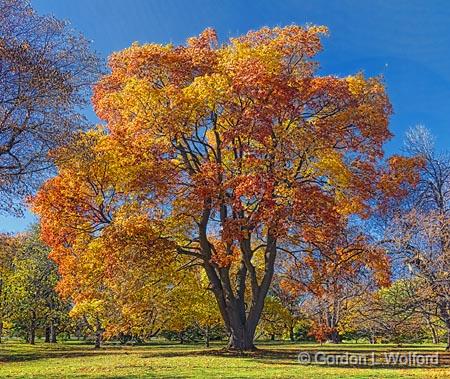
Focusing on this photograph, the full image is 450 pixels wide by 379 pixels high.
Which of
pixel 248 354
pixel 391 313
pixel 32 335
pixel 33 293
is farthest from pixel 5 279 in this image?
pixel 391 313

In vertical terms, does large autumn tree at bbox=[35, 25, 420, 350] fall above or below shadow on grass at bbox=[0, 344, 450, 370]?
above

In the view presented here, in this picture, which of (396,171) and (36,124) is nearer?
(36,124)

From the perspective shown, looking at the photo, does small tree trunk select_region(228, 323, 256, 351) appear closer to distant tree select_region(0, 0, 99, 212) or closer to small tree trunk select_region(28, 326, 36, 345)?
distant tree select_region(0, 0, 99, 212)

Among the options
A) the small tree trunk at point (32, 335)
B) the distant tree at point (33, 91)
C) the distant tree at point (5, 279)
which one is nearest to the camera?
the distant tree at point (33, 91)

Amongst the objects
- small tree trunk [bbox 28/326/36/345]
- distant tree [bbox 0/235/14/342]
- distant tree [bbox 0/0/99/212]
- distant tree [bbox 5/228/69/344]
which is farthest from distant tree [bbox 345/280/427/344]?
small tree trunk [bbox 28/326/36/345]

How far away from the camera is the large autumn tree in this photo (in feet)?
66.5

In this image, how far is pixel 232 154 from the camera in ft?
78.8

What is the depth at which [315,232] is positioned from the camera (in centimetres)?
2027

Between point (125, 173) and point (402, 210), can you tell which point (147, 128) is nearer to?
point (125, 173)

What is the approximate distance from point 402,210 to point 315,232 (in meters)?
6.01

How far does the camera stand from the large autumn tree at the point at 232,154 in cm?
2028

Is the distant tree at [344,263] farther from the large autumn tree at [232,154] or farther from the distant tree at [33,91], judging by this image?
the distant tree at [33,91]

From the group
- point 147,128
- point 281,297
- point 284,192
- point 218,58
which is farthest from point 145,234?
point 281,297

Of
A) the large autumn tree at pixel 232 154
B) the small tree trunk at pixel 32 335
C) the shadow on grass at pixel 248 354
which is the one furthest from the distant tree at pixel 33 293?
the large autumn tree at pixel 232 154
